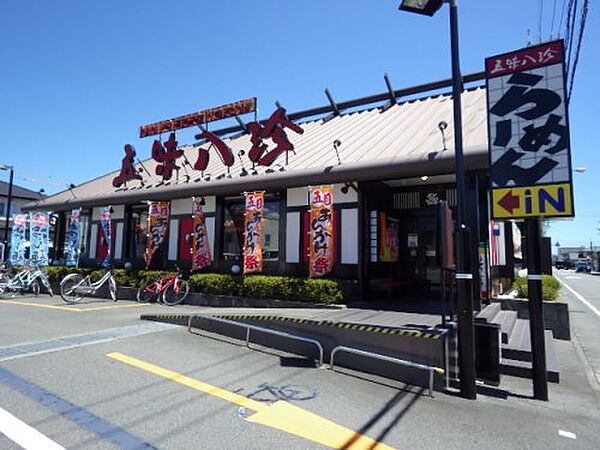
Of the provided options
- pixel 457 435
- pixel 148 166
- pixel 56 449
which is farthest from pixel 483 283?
pixel 148 166

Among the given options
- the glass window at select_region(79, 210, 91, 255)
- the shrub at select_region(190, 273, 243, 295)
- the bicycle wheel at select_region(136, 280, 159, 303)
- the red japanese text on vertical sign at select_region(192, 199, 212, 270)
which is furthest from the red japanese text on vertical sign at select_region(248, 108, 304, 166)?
the glass window at select_region(79, 210, 91, 255)

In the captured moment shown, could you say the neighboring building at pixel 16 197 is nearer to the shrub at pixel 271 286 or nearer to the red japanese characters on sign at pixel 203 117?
the red japanese characters on sign at pixel 203 117

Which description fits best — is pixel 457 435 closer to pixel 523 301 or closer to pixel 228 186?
pixel 523 301

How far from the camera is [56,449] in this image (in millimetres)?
3150

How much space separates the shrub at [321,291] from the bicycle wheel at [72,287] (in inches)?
299

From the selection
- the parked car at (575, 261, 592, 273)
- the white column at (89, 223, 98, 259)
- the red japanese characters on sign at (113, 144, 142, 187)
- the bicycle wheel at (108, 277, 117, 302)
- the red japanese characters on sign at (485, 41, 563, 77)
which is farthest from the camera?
the parked car at (575, 261, 592, 273)

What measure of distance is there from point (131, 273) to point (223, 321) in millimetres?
7564

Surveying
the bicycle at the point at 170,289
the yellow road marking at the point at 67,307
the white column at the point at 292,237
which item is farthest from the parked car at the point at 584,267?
the yellow road marking at the point at 67,307

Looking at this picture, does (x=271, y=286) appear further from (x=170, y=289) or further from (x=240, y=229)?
(x=170, y=289)

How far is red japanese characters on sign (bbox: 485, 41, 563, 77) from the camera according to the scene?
4915mm

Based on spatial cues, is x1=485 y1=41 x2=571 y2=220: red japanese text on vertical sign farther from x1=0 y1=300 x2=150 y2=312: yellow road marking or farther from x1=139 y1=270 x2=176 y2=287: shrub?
x1=0 y1=300 x2=150 y2=312: yellow road marking

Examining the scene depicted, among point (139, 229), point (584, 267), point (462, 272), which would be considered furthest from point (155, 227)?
point (584, 267)

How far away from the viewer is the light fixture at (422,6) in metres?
4.75

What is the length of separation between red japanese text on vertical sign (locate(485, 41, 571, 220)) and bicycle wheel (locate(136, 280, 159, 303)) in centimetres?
1012
